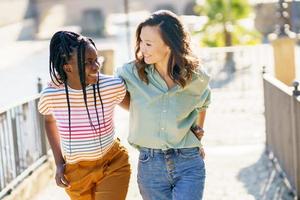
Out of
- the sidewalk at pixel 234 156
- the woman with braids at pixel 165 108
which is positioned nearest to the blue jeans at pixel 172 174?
the woman with braids at pixel 165 108

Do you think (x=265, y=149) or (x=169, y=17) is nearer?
(x=169, y=17)

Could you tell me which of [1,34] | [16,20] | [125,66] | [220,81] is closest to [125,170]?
[125,66]

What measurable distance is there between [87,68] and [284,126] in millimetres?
3624

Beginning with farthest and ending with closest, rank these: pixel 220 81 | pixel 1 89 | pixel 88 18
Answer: pixel 88 18 → pixel 1 89 → pixel 220 81

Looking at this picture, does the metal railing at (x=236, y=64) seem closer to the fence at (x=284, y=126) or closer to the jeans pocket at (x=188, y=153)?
the fence at (x=284, y=126)

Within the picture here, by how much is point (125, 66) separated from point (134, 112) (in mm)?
255

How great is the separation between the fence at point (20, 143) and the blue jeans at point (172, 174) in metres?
2.73

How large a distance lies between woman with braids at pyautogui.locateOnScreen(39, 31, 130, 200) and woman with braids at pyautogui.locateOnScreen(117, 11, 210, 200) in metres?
0.13

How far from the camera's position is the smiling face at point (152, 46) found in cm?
373

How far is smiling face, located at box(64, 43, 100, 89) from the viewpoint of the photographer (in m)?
3.73

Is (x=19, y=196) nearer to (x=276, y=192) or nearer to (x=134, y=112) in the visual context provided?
(x=276, y=192)

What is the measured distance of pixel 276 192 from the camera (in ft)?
22.6

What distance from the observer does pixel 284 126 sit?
22.8ft

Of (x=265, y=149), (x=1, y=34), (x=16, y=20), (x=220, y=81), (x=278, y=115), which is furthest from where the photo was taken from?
(x=16, y=20)
